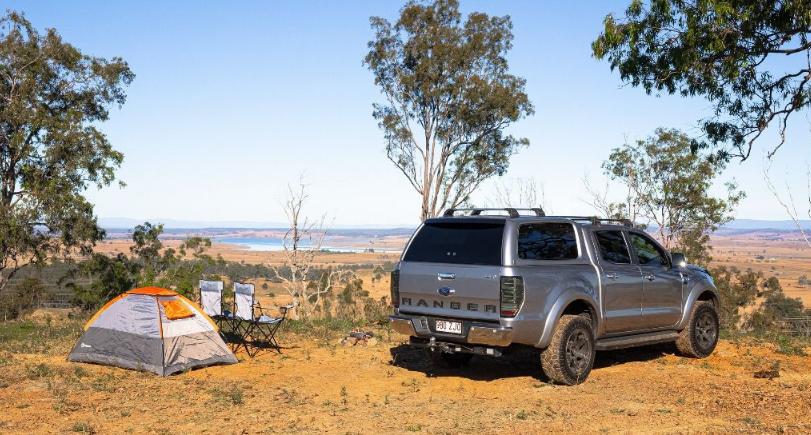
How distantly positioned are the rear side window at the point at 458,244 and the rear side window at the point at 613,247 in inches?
62.5

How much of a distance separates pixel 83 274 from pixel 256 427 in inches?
892

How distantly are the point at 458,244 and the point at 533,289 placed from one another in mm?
1022

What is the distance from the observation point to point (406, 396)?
8.32 metres

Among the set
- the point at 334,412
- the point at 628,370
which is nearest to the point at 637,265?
the point at 628,370

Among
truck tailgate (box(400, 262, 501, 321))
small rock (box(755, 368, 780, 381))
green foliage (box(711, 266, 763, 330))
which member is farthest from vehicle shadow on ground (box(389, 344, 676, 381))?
green foliage (box(711, 266, 763, 330))

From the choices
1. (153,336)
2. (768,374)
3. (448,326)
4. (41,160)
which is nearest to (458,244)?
(448,326)

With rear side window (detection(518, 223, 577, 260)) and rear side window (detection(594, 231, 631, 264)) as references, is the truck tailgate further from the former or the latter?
rear side window (detection(594, 231, 631, 264))

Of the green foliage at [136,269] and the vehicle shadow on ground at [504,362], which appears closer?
the vehicle shadow on ground at [504,362]

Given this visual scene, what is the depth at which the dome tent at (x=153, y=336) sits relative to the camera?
32.9 ft

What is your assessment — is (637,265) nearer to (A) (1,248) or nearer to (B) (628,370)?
(B) (628,370)

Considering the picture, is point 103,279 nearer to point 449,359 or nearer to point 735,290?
point 449,359

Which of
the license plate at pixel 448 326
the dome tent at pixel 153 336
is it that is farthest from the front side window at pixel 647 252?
the dome tent at pixel 153 336

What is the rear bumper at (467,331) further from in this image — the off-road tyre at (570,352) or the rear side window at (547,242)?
the rear side window at (547,242)

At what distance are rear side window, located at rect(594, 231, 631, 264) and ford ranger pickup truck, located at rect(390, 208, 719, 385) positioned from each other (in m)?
0.01
